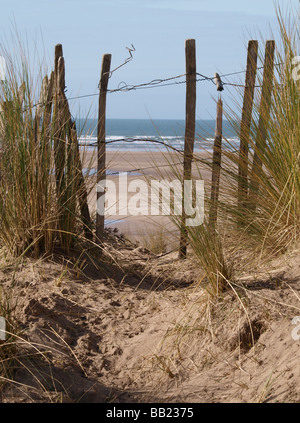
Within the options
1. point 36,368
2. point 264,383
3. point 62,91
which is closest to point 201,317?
point 264,383

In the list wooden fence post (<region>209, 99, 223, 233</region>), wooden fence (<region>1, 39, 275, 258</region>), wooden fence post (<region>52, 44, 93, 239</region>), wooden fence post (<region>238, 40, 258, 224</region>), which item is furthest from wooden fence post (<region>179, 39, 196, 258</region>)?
wooden fence post (<region>52, 44, 93, 239</region>)

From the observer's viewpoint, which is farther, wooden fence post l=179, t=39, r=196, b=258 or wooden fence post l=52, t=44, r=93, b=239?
wooden fence post l=179, t=39, r=196, b=258

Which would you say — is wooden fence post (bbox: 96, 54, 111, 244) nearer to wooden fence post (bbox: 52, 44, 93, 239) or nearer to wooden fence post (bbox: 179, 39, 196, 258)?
wooden fence post (bbox: 52, 44, 93, 239)

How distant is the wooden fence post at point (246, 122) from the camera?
164 inches

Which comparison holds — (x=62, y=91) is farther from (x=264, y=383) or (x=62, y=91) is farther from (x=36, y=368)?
(x=264, y=383)

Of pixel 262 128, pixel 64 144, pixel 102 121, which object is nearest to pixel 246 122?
pixel 262 128

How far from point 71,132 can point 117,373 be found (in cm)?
184

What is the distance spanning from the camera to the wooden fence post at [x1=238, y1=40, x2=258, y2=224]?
4.18 metres

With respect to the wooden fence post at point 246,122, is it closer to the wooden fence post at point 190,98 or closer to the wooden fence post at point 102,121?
the wooden fence post at point 190,98

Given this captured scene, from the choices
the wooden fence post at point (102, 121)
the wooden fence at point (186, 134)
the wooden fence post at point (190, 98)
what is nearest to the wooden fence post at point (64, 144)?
the wooden fence at point (186, 134)

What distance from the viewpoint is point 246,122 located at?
4.42m

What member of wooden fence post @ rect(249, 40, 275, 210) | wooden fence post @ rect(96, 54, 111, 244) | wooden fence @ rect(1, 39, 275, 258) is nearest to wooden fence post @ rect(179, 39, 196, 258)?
wooden fence @ rect(1, 39, 275, 258)

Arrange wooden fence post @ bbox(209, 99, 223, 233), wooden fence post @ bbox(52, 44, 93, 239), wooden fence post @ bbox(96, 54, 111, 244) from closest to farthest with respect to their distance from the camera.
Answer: wooden fence post @ bbox(52, 44, 93, 239) < wooden fence post @ bbox(209, 99, 223, 233) < wooden fence post @ bbox(96, 54, 111, 244)

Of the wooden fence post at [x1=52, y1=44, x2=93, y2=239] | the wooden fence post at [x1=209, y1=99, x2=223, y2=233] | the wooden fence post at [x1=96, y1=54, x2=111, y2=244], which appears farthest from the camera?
the wooden fence post at [x1=96, y1=54, x2=111, y2=244]
